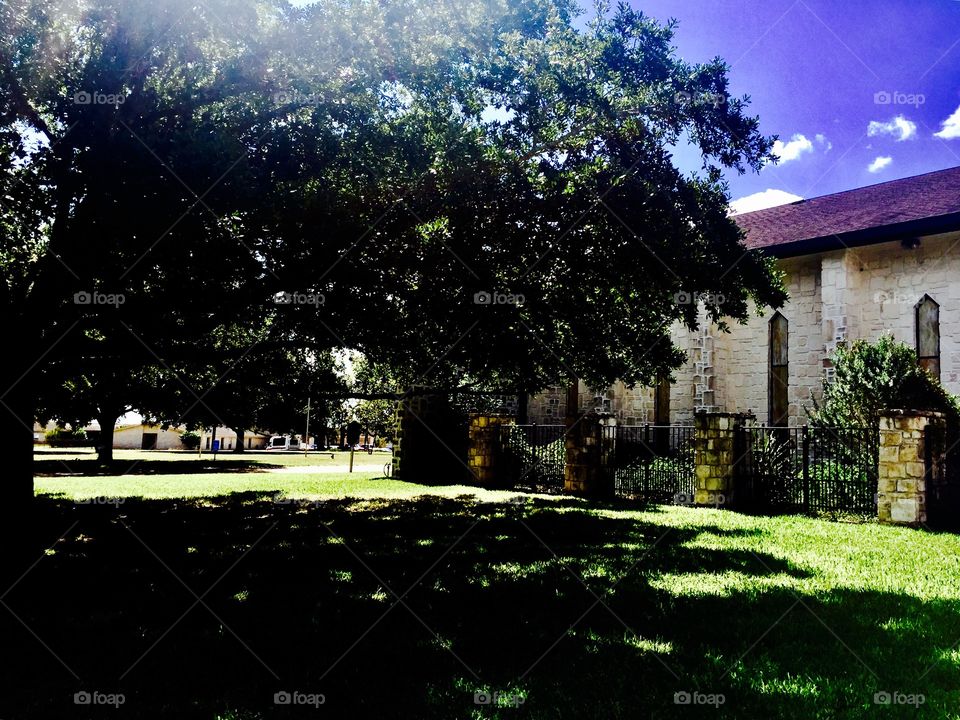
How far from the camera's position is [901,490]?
11.5 metres

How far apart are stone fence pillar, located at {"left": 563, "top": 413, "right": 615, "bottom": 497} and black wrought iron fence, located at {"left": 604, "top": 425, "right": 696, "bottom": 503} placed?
0.42 ft

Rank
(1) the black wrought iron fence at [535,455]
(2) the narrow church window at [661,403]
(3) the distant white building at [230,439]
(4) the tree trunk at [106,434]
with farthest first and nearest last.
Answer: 1. (3) the distant white building at [230,439]
2. (4) the tree trunk at [106,434]
3. (2) the narrow church window at [661,403]
4. (1) the black wrought iron fence at [535,455]

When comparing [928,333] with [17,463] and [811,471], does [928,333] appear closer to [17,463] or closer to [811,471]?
[811,471]

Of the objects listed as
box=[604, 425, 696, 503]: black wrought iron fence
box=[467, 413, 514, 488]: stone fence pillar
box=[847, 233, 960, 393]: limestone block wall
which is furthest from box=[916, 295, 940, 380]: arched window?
box=[467, 413, 514, 488]: stone fence pillar

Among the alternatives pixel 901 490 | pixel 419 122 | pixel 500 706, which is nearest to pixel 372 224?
pixel 419 122

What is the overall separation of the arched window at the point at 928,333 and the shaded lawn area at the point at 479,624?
41.3 ft

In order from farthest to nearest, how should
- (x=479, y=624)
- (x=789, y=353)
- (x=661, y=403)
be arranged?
(x=661, y=403) < (x=789, y=353) < (x=479, y=624)

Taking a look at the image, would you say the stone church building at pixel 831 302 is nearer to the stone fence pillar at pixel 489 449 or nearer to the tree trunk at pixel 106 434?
the stone fence pillar at pixel 489 449

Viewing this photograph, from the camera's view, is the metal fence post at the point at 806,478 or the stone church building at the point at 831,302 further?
the stone church building at the point at 831,302

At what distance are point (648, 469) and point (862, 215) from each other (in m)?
13.1

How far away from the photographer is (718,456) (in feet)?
45.4

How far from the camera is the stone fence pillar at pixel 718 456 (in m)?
13.7

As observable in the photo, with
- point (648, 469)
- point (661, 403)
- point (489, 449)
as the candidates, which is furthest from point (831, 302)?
point (489, 449)

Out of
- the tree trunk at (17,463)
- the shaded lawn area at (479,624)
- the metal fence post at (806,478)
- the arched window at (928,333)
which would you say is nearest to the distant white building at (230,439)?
the tree trunk at (17,463)
